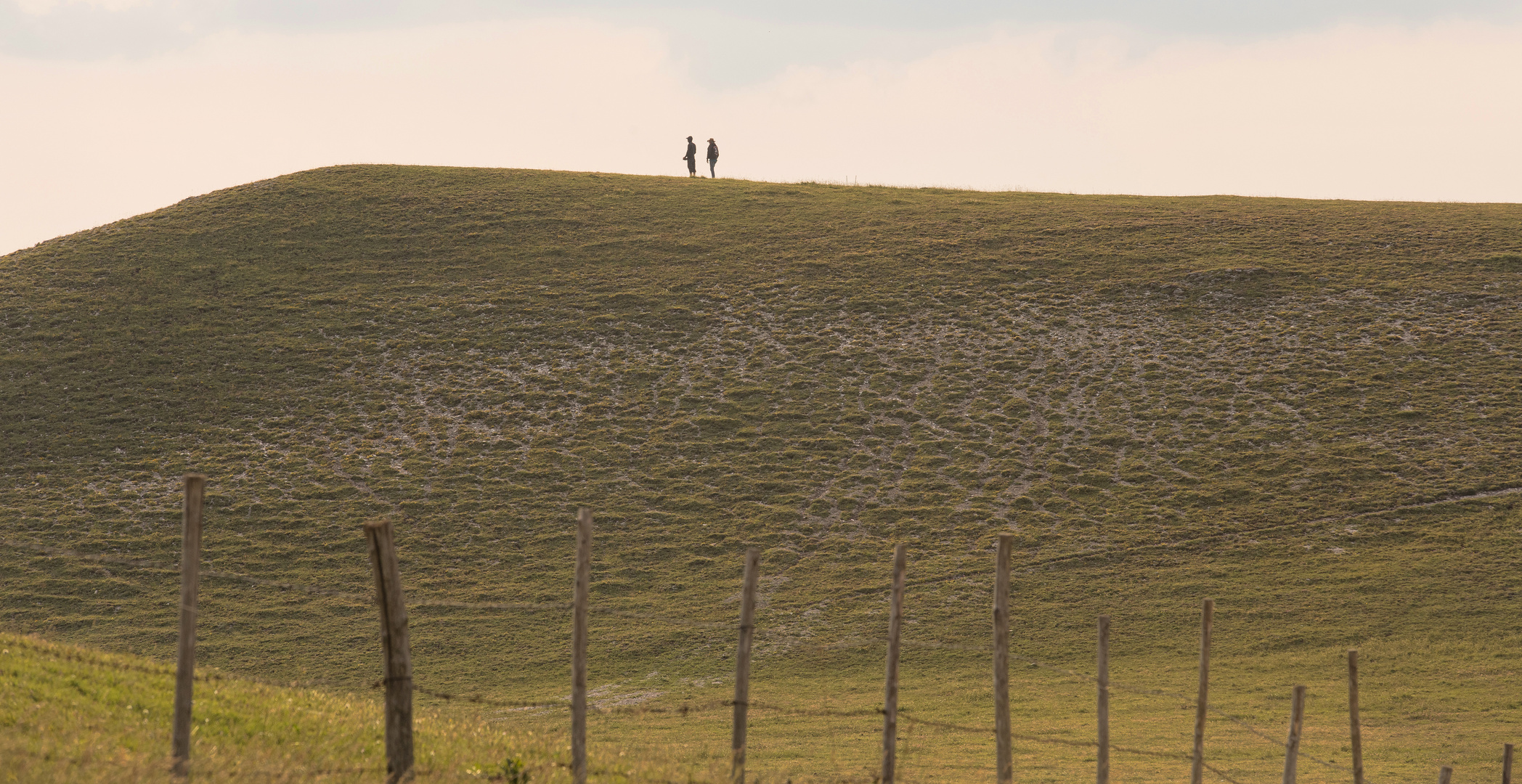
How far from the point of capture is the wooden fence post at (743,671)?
892 centimetres

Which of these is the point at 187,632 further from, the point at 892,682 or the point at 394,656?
the point at 892,682

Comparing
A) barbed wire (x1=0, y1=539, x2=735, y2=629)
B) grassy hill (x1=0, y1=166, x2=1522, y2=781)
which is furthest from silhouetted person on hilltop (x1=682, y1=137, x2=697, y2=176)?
barbed wire (x1=0, y1=539, x2=735, y2=629)

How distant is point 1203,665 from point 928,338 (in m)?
34.2

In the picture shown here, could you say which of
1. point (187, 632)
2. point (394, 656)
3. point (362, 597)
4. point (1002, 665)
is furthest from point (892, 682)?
point (187, 632)

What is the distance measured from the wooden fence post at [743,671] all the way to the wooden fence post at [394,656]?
2.39m

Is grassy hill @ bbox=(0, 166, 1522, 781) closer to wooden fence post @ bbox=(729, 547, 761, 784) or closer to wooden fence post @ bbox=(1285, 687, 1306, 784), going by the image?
wooden fence post @ bbox=(729, 547, 761, 784)

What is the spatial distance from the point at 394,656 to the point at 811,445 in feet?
97.6

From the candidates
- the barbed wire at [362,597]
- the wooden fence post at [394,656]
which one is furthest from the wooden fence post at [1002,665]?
the wooden fence post at [394,656]

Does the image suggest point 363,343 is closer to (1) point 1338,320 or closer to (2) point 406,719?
(1) point 1338,320

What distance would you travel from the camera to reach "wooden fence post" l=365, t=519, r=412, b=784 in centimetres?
734

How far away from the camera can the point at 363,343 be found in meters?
44.3

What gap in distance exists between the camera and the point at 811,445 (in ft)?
121

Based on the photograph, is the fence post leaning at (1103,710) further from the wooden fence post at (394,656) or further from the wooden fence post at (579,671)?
the wooden fence post at (394,656)

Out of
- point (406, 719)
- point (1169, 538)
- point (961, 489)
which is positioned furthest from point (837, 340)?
point (406, 719)
